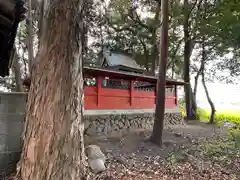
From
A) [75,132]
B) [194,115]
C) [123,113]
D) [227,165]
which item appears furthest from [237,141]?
[75,132]

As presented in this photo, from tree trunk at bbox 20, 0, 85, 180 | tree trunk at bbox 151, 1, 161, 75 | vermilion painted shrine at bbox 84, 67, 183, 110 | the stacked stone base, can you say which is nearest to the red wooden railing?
vermilion painted shrine at bbox 84, 67, 183, 110

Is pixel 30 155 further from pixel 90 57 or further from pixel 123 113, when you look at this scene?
pixel 90 57

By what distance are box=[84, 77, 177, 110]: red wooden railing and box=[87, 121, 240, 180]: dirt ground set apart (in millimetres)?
1621

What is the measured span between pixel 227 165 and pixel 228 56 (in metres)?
14.3

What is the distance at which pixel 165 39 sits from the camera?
1012 cm

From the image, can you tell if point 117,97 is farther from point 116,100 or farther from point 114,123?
point 114,123

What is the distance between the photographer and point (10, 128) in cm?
638

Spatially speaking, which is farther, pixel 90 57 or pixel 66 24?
pixel 90 57

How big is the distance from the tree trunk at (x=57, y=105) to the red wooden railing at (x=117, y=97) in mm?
7268

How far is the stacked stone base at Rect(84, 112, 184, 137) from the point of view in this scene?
36.0 ft

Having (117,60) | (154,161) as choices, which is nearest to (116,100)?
(117,60)

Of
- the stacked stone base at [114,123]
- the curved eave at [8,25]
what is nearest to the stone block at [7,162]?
the curved eave at [8,25]

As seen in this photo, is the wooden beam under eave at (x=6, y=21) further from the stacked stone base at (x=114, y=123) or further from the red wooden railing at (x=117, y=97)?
the red wooden railing at (x=117, y=97)

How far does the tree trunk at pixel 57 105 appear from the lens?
3.42m
